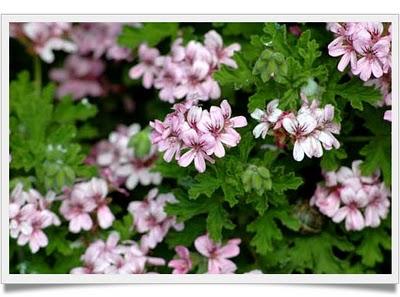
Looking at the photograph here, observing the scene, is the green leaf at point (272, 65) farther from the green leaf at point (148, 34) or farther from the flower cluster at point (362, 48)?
the green leaf at point (148, 34)

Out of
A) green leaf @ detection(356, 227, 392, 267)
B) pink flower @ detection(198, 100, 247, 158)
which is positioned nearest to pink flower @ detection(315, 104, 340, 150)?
pink flower @ detection(198, 100, 247, 158)

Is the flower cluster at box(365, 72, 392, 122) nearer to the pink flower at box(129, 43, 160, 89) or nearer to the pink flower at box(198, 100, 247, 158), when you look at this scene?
the pink flower at box(198, 100, 247, 158)

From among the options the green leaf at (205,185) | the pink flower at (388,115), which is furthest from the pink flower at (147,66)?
the pink flower at (388,115)

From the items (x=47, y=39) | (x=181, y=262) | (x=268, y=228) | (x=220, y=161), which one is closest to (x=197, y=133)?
(x=220, y=161)

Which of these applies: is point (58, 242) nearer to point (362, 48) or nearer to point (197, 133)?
point (197, 133)
